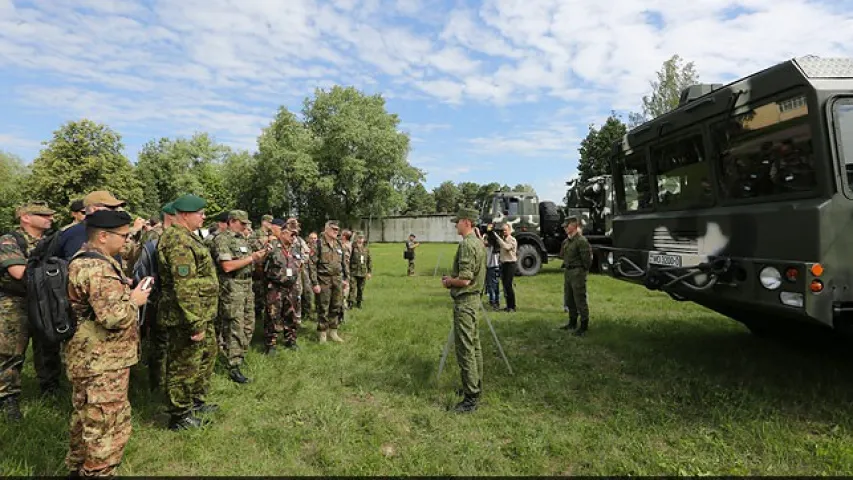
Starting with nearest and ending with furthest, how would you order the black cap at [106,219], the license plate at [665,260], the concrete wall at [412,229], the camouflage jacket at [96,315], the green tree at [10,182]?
1. the camouflage jacket at [96,315]
2. the black cap at [106,219]
3. the license plate at [665,260]
4. the green tree at [10,182]
5. the concrete wall at [412,229]

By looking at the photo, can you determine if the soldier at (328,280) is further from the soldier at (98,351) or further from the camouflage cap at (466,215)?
the soldier at (98,351)

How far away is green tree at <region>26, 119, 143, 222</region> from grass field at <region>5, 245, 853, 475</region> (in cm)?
3250

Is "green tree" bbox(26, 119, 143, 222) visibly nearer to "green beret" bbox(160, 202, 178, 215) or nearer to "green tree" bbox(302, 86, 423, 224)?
"green tree" bbox(302, 86, 423, 224)

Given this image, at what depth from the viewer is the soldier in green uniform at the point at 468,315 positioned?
166 inches

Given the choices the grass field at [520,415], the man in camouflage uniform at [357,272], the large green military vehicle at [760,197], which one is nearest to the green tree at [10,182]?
the man in camouflage uniform at [357,272]

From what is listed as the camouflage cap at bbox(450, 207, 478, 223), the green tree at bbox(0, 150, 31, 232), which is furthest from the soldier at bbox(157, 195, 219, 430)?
the green tree at bbox(0, 150, 31, 232)

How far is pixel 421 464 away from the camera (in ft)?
10.8

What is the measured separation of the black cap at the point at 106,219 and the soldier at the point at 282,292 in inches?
126

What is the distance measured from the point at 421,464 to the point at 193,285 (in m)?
2.29

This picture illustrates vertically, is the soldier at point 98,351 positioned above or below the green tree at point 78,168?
below

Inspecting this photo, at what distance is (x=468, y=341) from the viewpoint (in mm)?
4215

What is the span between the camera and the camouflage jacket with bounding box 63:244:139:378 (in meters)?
2.70

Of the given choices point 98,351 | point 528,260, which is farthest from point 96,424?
point 528,260

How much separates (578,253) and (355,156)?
30931 mm
